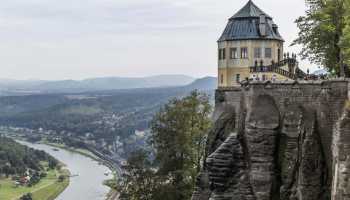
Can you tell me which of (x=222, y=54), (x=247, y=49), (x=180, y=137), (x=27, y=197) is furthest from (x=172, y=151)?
(x=27, y=197)

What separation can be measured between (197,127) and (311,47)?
1807 cm

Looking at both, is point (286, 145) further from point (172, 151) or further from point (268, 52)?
point (172, 151)

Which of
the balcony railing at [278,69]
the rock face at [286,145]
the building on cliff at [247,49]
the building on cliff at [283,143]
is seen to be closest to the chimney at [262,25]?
the building on cliff at [247,49]

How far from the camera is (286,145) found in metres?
34.0

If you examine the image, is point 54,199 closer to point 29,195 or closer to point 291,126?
point 29,195

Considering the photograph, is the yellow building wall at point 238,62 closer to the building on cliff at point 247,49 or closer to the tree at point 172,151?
the building on cliff at point 247,49

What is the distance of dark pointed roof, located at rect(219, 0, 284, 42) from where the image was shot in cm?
5119

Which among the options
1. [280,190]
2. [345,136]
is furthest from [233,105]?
[345,136]

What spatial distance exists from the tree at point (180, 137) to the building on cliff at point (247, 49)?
7559mm

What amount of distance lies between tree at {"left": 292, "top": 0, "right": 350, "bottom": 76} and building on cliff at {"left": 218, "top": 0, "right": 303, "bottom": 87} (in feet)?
21.1

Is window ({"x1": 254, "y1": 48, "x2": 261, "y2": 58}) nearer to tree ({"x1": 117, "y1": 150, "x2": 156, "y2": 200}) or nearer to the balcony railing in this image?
the balcony railing

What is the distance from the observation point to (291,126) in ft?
112

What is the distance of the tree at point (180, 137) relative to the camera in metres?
57.1

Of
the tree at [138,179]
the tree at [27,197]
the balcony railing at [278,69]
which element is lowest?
the tree at [27,197]
